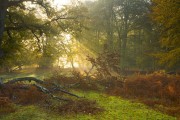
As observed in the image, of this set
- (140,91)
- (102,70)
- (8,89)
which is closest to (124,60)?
(102,70)

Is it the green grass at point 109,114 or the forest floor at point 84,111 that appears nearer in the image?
the green grass at point 109,114

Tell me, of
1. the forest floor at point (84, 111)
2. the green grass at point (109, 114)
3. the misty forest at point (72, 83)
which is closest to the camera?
the green grass at point (109, 114)

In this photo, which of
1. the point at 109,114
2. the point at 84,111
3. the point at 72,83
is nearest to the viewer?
the point at 109,114

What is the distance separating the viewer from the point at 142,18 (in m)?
36.1

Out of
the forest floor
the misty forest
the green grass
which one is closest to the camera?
the green grass

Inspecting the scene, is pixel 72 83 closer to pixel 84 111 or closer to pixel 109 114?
pixel 84 111

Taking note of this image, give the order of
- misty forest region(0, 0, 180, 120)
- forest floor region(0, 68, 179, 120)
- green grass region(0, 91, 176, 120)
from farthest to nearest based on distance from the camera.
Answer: misty forest region(0, 0, 180, 120), forest floor region(0, 68, 179, 120), green grass region(0, 91, 176, 120)

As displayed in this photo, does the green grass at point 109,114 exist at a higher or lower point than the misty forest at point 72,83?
lower

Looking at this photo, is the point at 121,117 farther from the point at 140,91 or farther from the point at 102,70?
the point at 102,70

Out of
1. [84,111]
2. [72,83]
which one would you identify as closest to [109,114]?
[84,111]

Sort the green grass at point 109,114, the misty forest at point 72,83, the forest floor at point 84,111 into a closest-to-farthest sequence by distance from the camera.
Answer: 1. the green grass at point 109,114
2. the forest floor at point 84,111
3. the misty forest at point 72,83

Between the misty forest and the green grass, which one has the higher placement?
the misty forest

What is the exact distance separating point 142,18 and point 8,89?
1046 inches

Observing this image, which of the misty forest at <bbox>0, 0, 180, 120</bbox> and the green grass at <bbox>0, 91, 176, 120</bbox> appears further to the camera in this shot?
the misty forest at <bbox>0, 0, 180, 120</bbox>
